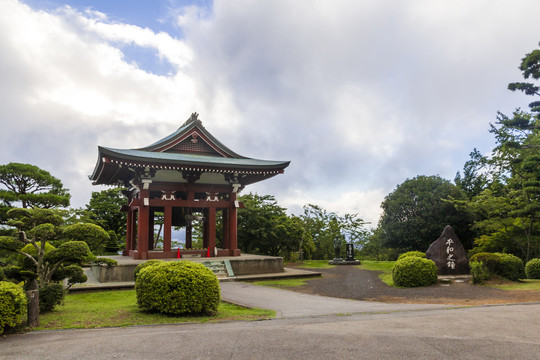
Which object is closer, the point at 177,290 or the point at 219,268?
the point at 177,290

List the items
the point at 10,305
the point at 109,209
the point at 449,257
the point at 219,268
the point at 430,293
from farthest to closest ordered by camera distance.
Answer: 1. the point at 109,209
2. the point at 219,268
3. the point at 449,257
4. the point at 430,293
5. the point at 10,305

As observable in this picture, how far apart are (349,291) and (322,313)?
5.49 meters

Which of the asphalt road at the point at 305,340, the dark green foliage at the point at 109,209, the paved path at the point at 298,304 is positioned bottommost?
the paved path at the point at 298,304

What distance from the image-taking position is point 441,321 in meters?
7.41

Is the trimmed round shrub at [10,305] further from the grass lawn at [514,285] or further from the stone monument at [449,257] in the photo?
the stone monument at [449,257]

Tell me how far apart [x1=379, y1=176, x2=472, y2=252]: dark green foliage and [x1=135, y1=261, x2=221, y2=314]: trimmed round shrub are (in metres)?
25.6

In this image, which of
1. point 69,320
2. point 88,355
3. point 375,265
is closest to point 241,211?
point 375,265

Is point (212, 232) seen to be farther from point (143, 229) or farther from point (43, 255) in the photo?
point (43, 255)

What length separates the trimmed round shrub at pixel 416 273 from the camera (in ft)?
47.6

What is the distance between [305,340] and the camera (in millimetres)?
6059

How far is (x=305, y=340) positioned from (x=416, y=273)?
994cm

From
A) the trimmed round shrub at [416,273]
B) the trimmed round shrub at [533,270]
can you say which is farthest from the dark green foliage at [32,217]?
the trimmed round shrub at [533,270]

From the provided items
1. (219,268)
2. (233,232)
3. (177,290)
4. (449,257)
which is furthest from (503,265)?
(177,290)

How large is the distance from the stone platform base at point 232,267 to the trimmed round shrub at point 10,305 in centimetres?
847
